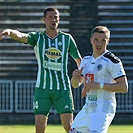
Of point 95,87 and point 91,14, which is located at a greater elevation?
point 91,14

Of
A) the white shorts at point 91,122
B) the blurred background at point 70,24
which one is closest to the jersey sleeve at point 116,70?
the white shorts at point 91,122

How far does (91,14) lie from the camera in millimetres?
18609

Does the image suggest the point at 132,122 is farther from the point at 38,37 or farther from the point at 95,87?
the point at 95,87

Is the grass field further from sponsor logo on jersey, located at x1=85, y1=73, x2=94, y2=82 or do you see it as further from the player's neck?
sponsor logo on jersey, located at x1=85, y1=73, x2=94, y2=82

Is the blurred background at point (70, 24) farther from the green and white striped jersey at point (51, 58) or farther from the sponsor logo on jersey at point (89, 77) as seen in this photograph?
the sponsor logo on jersey at point (89, 77)

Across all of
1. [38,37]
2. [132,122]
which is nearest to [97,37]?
[38,37]

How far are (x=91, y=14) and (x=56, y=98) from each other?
30.1ft

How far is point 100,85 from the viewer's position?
24.7ft

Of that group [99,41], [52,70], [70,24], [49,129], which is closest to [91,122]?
[99,41]

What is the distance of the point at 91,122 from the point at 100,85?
42cm

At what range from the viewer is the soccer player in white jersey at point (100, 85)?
750 centimetres

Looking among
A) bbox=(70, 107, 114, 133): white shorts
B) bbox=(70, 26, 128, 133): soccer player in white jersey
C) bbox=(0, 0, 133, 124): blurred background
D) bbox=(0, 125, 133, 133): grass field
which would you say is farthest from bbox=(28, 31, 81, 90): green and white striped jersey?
bbox=(0, 0, 133, 124): blurred background

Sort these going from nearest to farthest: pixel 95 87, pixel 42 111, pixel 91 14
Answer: pixel 95 87 < pixel 42 111 < pixel 91 14

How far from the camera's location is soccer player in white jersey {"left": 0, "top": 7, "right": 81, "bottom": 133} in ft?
31.4
